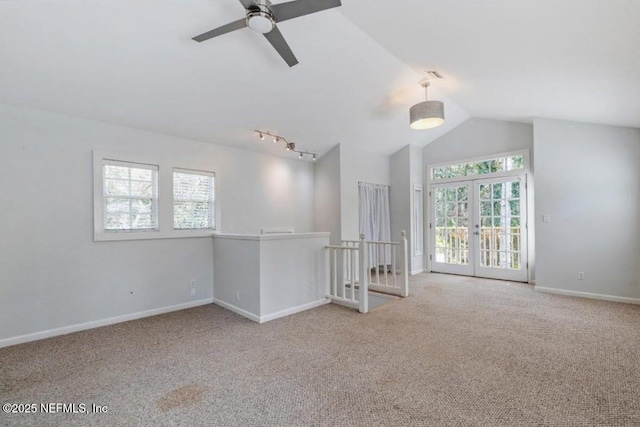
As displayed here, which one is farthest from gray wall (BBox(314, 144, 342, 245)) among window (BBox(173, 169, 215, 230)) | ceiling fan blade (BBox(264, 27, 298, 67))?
ceiling fan blade (BBox(264, 27, 298, 67))

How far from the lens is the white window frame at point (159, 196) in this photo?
3545mm

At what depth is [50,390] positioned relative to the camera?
7.25 feet

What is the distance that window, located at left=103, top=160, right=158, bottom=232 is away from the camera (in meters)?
3.67

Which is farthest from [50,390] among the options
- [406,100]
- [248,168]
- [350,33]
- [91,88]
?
[406,100]

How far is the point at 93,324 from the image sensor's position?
350 centimetres

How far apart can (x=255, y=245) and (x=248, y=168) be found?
183 cm

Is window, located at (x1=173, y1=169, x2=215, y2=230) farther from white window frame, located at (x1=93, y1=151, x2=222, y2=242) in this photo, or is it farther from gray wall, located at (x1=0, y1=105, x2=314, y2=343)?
gray wall, located at (x1=0, y1=105, x2=314, y2=343)

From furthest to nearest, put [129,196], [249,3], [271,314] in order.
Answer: [129,196], [271,314], [249,3]

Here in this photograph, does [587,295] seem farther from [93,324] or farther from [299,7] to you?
[93,324]

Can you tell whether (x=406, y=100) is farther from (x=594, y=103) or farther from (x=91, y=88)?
(x=91, y=88)

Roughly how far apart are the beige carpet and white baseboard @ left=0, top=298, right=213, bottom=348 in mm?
136

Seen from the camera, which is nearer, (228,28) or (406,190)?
(228,28)

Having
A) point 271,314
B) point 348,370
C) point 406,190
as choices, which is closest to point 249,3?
point 348,370

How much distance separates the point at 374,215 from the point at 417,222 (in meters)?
1.04
